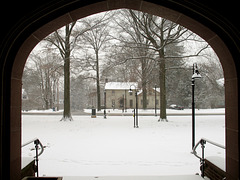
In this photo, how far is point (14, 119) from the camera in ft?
10.6

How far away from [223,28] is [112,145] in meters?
6.99

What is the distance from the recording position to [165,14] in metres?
3.65

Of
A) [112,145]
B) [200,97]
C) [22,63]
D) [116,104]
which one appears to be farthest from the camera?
[116,104]

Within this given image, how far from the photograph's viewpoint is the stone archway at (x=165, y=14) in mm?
3137

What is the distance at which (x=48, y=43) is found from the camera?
19781 mm

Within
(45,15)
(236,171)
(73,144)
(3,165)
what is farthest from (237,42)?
(73,144)

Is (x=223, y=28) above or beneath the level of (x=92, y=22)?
beneath

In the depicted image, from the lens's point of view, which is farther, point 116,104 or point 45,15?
point 116,104

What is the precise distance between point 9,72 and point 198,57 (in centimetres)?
1818

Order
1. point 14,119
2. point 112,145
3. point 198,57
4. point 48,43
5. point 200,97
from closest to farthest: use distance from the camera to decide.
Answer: point 14,119 < point 112,145 < point 198,57 < point 48,43 < point 200,97

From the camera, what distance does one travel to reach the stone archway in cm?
314

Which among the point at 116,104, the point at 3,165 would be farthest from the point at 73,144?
the point at 116,104

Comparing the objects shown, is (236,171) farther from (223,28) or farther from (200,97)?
(200,97)

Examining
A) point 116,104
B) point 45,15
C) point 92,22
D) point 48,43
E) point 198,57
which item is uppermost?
point 92,22
